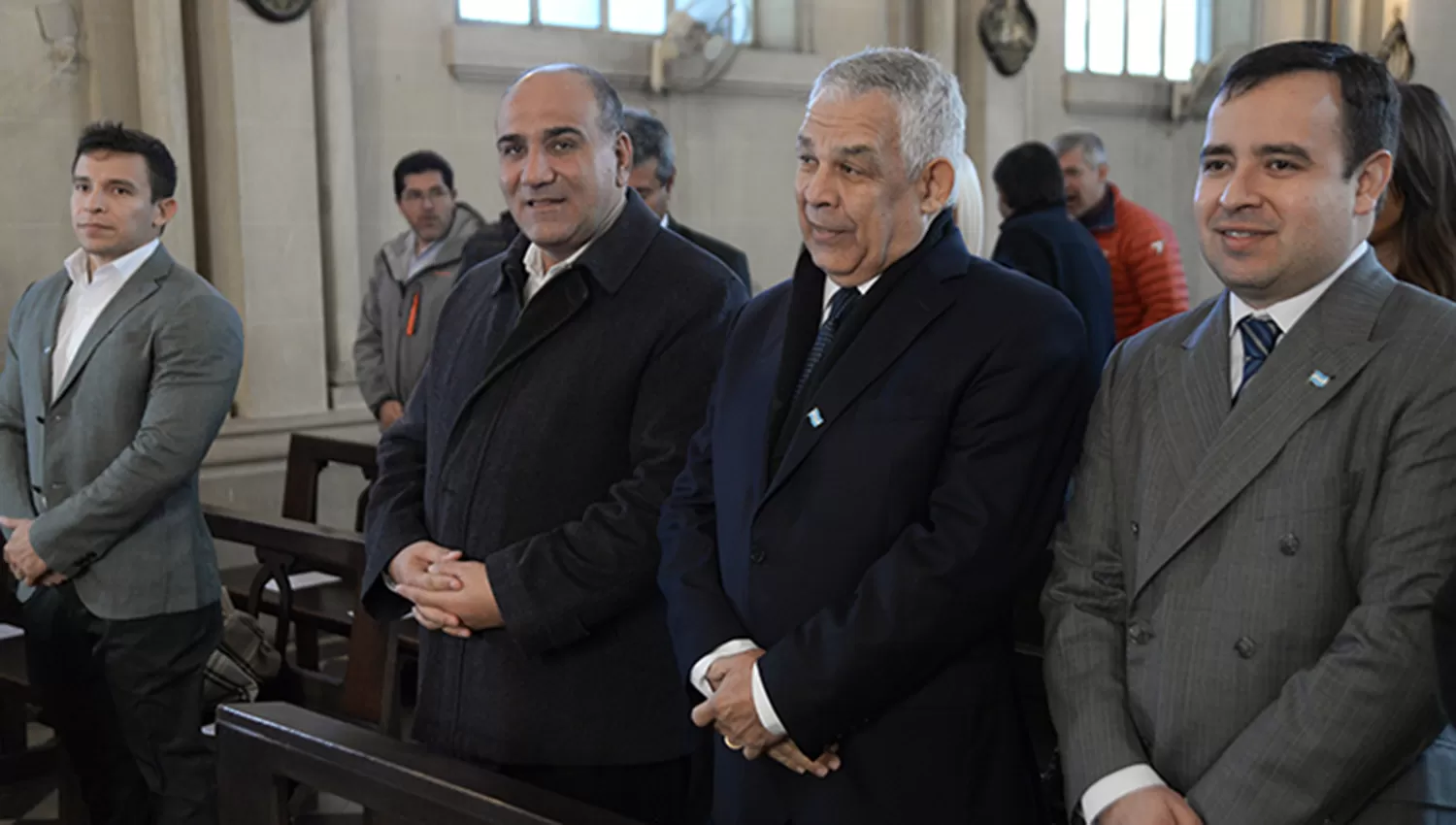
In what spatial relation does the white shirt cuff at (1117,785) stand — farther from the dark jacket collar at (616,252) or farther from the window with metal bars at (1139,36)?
the window with metal bars at (1139,36)

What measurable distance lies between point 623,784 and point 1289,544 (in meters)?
1.15

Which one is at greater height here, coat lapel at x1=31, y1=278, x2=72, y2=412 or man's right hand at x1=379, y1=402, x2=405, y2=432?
coat lapel at x1=31, y1=278, x2=72, y2=412

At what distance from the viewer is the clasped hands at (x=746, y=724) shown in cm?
173

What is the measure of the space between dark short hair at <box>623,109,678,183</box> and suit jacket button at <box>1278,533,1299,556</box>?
95.1 inches

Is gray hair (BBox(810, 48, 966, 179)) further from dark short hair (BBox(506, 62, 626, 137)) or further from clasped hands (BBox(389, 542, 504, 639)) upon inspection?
clasped hands (BBox(389, 542, 504, 639))

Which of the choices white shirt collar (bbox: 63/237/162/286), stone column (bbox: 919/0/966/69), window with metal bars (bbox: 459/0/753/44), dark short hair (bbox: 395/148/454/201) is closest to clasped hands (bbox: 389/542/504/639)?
white shirt collar (bbox: 63/237/162/286)

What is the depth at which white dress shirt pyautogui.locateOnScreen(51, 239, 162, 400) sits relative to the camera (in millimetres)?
3084

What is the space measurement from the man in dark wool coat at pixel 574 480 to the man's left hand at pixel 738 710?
40 cm

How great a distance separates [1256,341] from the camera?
1648mm

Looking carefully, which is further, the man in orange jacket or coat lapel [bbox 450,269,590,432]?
the man in orange jacket

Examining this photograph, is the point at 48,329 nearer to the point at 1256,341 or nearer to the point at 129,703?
the point at 129,703

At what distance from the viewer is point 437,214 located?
5070mm

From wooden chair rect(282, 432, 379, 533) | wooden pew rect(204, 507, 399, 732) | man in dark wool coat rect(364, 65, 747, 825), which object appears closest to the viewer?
man in dark wool coat rect(364, 65, 747, 825)

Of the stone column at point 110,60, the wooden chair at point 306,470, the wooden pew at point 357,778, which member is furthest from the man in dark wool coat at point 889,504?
the stone column at point 110,60
